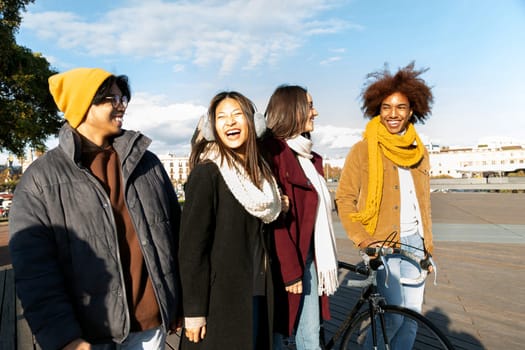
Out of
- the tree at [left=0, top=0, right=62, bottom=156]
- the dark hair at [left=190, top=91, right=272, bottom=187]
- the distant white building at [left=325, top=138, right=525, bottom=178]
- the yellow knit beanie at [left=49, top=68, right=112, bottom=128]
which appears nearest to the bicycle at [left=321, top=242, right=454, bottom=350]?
the dark hair at [left=190, top=91, right=272, bottom=187]

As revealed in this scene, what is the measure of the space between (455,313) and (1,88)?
14224mm

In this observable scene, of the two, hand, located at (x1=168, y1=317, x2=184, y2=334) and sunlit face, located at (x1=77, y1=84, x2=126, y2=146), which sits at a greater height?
sunlit face, located at (x1=77, y1=84, x2=126, y2=146)

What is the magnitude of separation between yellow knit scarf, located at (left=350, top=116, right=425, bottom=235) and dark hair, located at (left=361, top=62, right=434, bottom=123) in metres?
0.18

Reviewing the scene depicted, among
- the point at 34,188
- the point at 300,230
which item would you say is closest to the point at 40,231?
the point at 34,188

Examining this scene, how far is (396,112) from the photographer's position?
2820 mm

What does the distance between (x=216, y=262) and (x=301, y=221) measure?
2.17 feet

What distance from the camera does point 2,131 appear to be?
42.2 feet

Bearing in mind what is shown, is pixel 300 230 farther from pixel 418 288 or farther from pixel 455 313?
pixel 455 313

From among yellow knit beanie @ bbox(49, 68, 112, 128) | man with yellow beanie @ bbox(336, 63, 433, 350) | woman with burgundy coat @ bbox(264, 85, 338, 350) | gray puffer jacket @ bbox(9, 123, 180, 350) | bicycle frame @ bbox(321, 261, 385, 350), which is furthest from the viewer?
man with yellow beanie @ bbox(336, 63, 433, 350)

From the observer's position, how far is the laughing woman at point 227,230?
73.2 inches

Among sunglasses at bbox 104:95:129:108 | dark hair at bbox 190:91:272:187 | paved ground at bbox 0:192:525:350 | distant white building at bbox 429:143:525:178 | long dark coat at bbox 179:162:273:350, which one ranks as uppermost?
distant white building at bbox 429:143:525:178

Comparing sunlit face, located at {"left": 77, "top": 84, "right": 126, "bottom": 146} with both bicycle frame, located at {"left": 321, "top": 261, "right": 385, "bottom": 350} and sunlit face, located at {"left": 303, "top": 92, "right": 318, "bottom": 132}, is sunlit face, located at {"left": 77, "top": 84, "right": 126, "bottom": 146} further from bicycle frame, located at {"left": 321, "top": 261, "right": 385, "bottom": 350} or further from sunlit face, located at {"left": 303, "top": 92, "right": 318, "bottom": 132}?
bicycle frame, located at {"left": 321, "top": 261, "right": 385, "bottom": 350}

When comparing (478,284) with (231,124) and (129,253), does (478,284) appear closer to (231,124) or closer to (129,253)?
(231,124)

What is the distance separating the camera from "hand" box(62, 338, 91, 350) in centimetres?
155
